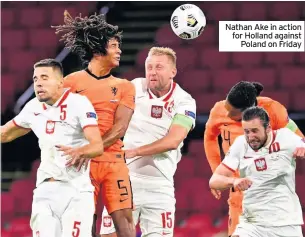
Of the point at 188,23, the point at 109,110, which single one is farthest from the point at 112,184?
the point at 188,23

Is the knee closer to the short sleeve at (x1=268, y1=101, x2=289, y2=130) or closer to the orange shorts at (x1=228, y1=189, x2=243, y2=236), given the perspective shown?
the orange shorts at (x1=228, y1=189, x2=243, y2=236)

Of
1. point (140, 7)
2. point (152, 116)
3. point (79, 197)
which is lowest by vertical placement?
point (79, 197)

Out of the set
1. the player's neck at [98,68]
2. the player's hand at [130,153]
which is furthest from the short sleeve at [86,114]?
the player's hand at [130,153]

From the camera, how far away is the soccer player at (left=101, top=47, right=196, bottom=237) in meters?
6.41

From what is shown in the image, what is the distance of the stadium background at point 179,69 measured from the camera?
378 inches

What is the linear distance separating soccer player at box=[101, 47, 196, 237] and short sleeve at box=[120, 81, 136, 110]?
487mm

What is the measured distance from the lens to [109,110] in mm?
5867

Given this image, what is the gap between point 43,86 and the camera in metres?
5.38

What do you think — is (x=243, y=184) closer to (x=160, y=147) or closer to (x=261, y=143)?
(x=261, y=143)

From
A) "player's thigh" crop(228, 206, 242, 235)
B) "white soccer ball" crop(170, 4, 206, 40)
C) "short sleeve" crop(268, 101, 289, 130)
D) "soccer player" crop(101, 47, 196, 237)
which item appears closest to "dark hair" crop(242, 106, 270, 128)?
"soccer player" crop(101, 47, 196, 237)

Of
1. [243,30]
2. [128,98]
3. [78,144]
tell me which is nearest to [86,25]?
[128,98]

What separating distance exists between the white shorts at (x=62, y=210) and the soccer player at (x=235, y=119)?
147 cm

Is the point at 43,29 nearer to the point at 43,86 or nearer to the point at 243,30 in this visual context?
the point at 243,30

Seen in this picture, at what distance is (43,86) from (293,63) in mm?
6118
